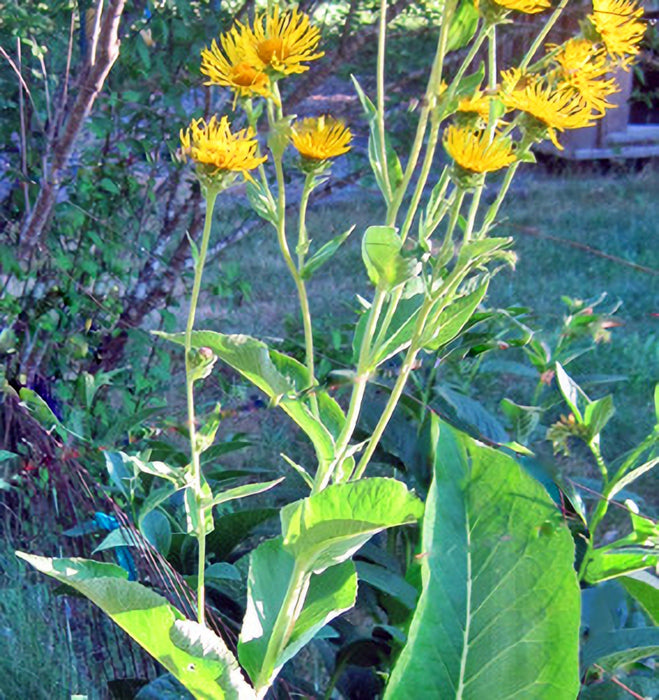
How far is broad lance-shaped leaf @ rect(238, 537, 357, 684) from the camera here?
112 centimetres

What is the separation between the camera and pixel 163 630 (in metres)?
1.06

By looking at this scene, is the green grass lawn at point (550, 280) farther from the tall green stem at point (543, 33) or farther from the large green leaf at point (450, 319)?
the tall green stem at point (543, 33)

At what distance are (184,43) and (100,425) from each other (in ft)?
3.12

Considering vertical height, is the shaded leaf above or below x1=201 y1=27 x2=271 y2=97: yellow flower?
below

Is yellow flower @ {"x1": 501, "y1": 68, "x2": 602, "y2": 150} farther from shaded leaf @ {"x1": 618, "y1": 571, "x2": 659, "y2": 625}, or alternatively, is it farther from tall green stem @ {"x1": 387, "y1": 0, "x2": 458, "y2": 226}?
shaded leaf @ {"x1": 618, "y1": 571, "x2": 659, "y2": 625}

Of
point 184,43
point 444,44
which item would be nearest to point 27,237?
point 184,43

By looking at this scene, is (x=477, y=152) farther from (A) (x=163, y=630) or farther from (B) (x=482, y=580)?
(A) (x=163, y=630)

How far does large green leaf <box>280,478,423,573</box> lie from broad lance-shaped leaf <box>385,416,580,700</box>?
→ 4.2 inches

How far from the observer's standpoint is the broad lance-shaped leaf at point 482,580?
108 cm

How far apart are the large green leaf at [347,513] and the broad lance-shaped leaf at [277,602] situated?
0.48 ft

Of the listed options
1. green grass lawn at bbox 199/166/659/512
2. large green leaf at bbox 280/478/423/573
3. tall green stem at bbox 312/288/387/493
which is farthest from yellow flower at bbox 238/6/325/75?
green grass lawn at bbox 199/166/659/512

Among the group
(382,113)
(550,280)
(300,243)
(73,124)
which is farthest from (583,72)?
(550,280)

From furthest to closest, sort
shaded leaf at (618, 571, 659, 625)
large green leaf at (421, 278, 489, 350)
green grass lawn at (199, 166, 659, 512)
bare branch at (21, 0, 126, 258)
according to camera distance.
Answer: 1. green grass lawn at (199, 166, 659, 512)
2. bare branch at (21, 0, 126, 258)
3. shaded leaf at (618, 571, 659, 625)
4. large green leaf at (421, 278, 489, 350)

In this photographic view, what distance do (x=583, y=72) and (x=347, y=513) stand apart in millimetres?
497
